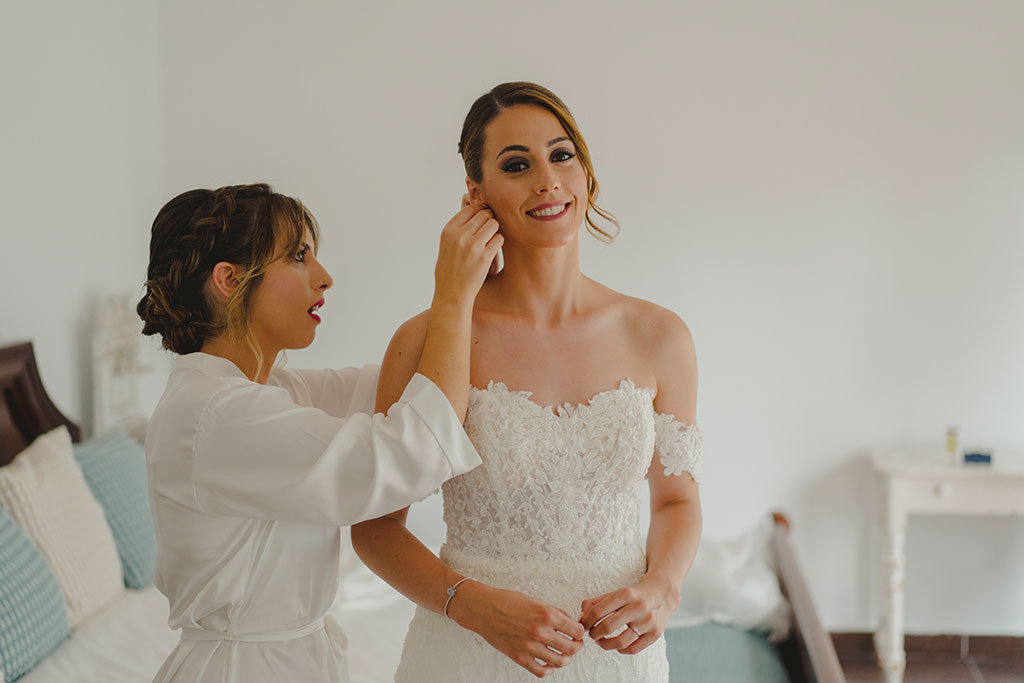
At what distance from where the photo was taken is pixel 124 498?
2768 mm

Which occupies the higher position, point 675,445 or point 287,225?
point 287,225

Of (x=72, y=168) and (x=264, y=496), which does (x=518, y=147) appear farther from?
(x=72, y=168)

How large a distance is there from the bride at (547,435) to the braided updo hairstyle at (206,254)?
231 mm

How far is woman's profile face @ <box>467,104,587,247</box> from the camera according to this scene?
1.40 meters

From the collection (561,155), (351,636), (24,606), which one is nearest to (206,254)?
(561,155)

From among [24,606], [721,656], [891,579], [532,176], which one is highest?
[532,176]

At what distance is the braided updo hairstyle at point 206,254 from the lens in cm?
134

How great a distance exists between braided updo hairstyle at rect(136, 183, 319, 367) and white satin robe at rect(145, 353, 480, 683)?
0.20 feet

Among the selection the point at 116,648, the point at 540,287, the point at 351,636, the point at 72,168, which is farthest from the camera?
the point at 72,168

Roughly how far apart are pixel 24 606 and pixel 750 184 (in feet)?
9.04

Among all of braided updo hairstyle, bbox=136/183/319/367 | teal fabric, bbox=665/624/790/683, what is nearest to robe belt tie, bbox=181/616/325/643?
braided updo hairstyle, bbox=136/183/319/367

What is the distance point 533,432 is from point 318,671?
1.51 feet

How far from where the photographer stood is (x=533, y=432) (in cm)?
142

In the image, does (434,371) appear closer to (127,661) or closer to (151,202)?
(127,661)
